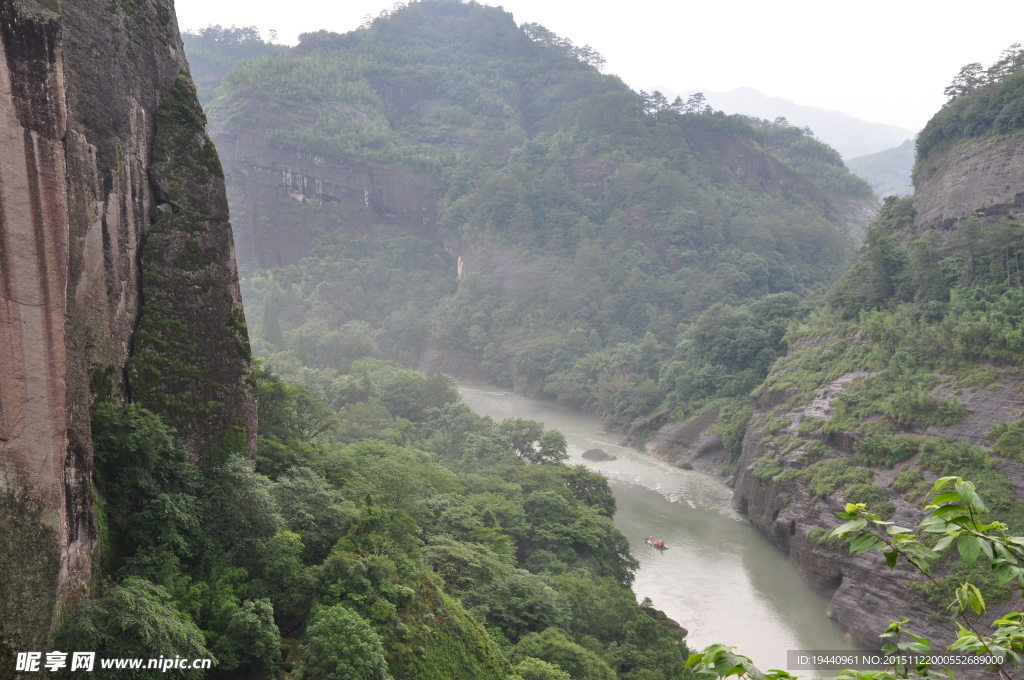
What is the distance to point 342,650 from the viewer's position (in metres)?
10.5

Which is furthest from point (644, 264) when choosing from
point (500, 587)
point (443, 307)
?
point (500, 587)

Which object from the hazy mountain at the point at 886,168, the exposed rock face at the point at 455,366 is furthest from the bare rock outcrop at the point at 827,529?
the hazy mountain at the point at 886,168

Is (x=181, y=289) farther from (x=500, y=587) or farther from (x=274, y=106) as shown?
(x=274, y=106)

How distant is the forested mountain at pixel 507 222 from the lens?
6094cm

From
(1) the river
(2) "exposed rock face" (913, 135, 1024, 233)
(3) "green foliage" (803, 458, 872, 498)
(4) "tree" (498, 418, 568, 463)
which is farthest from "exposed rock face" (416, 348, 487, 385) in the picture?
(3) "green foliage" (803, 458, 872, 498)

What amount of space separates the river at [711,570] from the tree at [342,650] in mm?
12751

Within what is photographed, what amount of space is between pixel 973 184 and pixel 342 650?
3395 centimetres

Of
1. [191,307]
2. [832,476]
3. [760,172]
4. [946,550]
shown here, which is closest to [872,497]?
[832,476]

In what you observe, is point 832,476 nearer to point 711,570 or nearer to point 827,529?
point 827,529

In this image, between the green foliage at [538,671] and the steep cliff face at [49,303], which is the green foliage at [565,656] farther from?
the steep cliff face at [49,303]

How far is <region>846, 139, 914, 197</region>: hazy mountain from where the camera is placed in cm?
13488

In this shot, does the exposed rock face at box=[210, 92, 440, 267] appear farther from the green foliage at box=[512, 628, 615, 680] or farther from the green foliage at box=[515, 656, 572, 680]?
the green foliage at box=[515, 656, 572, 680]

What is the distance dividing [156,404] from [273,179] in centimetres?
7141

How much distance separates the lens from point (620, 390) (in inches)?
1895
